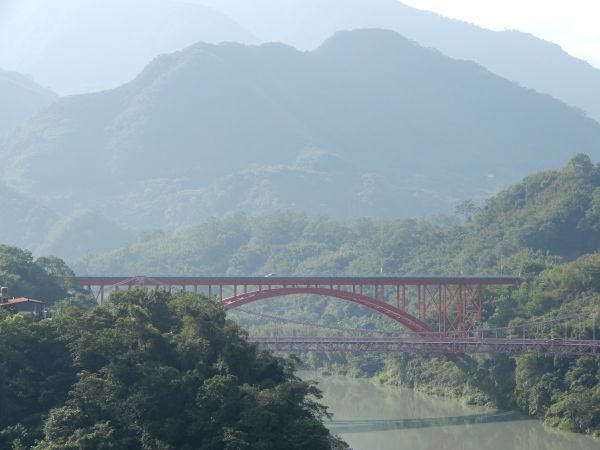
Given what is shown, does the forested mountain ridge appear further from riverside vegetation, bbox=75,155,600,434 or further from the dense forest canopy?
the dense forest canopy

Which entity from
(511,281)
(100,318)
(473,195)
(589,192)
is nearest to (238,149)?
(473,195)

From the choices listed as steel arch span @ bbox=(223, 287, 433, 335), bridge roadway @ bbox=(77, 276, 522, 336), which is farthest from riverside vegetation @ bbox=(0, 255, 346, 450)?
bridge roadway @ bbox=(77, 276, 522, 336)

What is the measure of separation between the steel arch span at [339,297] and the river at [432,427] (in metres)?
3.65

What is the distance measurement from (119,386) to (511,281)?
32.4 meters

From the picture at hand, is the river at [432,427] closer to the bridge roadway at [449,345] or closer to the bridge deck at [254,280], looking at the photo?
the bridge roadway at [449,345]

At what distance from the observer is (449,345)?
50562 mm

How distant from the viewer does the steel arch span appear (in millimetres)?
53625

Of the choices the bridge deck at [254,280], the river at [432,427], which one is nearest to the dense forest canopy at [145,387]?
the river at [432,427]

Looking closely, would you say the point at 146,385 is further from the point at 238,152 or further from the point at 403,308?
the point at 238,152

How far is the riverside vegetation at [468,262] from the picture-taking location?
166 feet

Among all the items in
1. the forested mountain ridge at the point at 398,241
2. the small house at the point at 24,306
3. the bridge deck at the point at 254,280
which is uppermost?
the forested mountain ridge at the point at 398,241

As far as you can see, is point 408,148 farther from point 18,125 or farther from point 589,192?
point 589,192

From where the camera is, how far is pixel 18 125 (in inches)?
7495

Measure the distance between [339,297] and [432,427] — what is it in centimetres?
802
